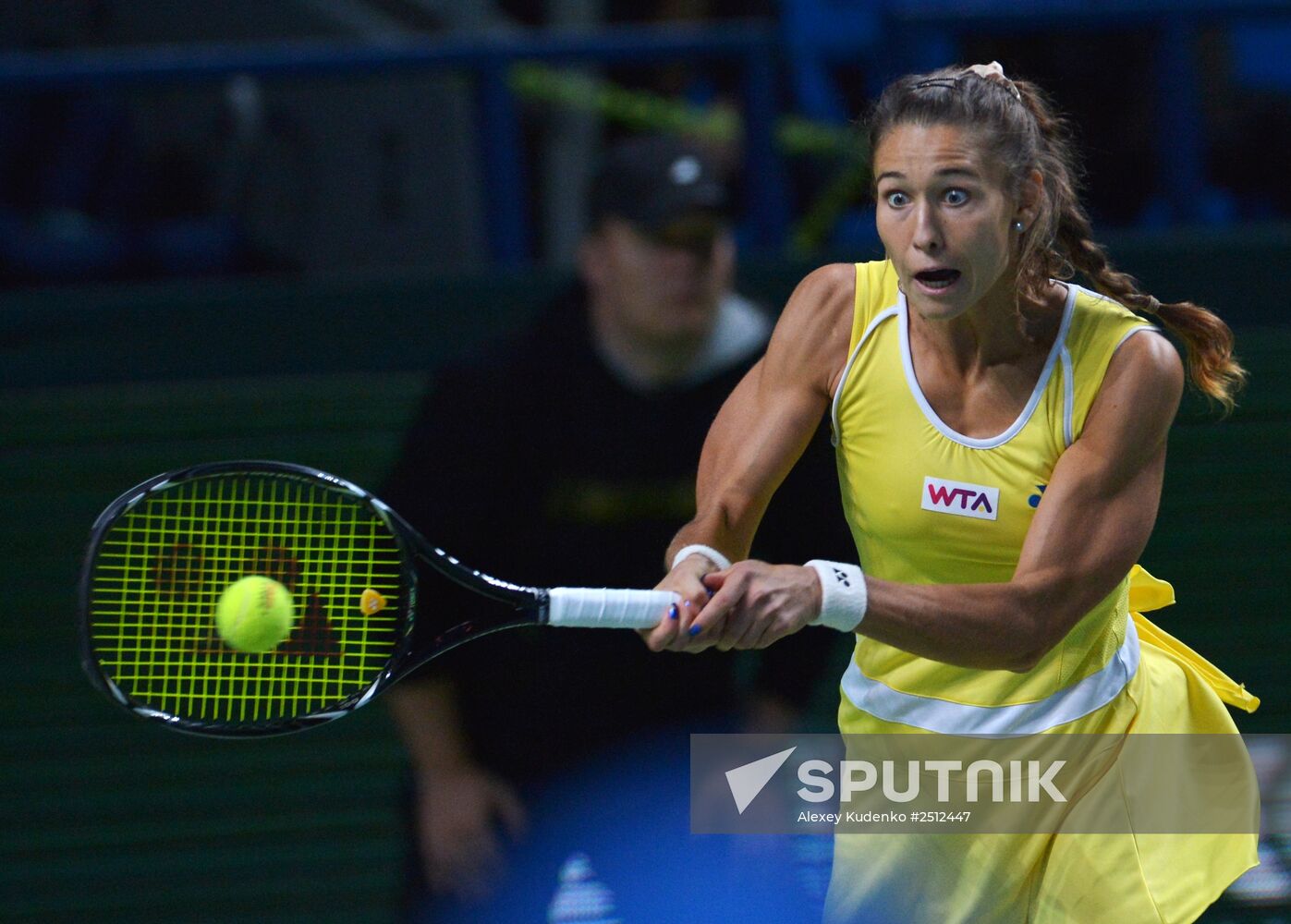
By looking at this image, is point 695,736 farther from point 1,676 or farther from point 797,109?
point 797,109

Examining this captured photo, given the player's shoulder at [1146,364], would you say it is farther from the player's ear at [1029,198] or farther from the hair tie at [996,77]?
the hair tie at [996,77]

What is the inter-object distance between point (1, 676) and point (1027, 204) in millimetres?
2610

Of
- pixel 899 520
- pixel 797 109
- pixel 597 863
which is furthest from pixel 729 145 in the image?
pixel 899 520

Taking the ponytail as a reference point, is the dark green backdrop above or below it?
below

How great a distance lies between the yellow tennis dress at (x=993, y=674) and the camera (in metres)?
1.96

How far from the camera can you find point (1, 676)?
3697mm

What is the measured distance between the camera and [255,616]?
208 cm

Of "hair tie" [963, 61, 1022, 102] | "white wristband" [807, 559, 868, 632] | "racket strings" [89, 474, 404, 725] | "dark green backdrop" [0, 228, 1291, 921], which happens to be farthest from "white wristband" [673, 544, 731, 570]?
"dark green backdrop" [0, 228, 1291, 921]

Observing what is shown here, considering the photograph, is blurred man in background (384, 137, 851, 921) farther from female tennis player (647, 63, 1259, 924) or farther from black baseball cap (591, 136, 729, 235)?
female tennis player (647, 63, 1259, 924)

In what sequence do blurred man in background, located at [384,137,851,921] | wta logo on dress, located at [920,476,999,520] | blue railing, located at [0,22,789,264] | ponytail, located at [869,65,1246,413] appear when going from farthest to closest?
blue railing, located at [0,22,789,264], blurred man in background, located at [384,137,851,921], wta logo on dress, located at [920,476,999,520], ponytail, located at [869,65,1246,413]

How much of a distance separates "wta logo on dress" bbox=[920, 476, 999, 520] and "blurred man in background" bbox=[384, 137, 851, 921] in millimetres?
696

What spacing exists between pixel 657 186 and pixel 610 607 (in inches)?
42.0

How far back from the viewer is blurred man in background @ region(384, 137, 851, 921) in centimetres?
272

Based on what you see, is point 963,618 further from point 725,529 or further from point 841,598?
point 725,529
